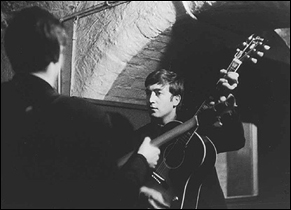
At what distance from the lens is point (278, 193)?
1.87 meters

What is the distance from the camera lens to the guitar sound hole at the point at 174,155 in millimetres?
1324

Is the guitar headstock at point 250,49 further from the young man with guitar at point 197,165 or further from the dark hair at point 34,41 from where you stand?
the dark hair at point 34,41

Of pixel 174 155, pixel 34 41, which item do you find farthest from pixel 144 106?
pixel 34 41

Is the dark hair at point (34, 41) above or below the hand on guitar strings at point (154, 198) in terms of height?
above

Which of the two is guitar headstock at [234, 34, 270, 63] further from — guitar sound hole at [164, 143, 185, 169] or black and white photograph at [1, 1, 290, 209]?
guitar sound hole at [164, 143, 185, 169]

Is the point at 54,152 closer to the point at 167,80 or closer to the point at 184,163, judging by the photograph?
the point at 184,163

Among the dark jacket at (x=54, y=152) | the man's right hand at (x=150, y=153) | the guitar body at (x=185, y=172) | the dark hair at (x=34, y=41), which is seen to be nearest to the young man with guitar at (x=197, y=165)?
the guitar body at (x=185, y=172)

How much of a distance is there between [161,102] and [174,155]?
0.21m

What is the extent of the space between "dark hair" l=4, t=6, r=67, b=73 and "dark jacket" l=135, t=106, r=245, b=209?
0.58 m

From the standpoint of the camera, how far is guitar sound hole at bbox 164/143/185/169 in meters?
1.32

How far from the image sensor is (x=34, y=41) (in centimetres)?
93

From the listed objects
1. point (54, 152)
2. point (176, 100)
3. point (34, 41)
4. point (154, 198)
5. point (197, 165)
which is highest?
point (34, 41)

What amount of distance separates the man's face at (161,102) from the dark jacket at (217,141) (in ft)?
0.53

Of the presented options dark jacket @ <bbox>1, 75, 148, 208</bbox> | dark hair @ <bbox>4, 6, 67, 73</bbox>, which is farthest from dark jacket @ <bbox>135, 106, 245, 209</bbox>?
dark hair @ <bbox>4, 6, 67, 73</bbox>
